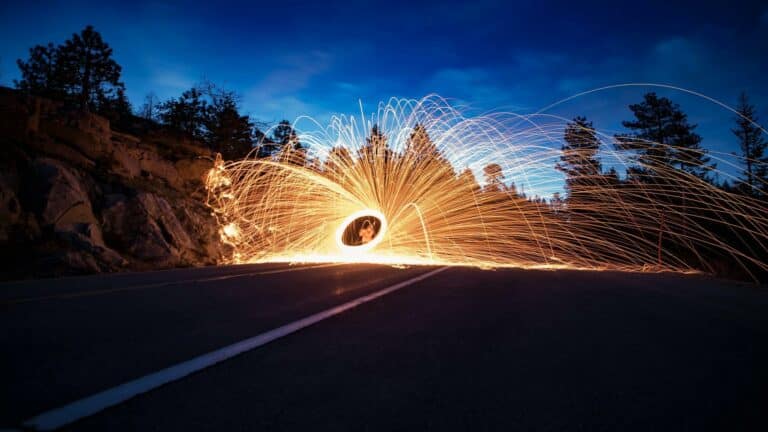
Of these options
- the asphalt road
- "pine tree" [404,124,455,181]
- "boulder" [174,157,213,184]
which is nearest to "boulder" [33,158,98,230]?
"boulder" [174,157,213,184]

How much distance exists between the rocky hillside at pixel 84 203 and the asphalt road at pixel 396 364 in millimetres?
6332

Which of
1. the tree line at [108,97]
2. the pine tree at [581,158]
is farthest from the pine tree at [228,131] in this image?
the pine tree at [581,158]

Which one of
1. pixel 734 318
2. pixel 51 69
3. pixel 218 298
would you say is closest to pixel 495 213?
pixel 734 318

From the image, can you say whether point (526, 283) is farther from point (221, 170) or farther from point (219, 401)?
point (221, 170)

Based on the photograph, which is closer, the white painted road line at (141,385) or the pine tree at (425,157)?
the white painted road line at (141,385)

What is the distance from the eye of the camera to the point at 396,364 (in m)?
2.29

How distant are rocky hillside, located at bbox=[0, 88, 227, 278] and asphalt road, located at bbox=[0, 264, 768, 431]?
20.8 ft

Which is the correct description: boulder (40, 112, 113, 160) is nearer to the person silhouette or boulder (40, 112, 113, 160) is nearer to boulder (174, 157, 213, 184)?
boulder (174, 157, 213, 184)

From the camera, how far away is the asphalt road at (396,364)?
162 cm

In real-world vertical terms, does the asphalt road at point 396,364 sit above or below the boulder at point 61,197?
below

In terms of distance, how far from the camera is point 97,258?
9.88m

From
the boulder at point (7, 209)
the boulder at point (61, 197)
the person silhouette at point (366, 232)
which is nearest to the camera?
the boulder at point (7, 209)

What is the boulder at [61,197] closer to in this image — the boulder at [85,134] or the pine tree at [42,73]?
the boulder at [85,134]

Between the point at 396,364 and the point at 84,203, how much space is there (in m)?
12.2
